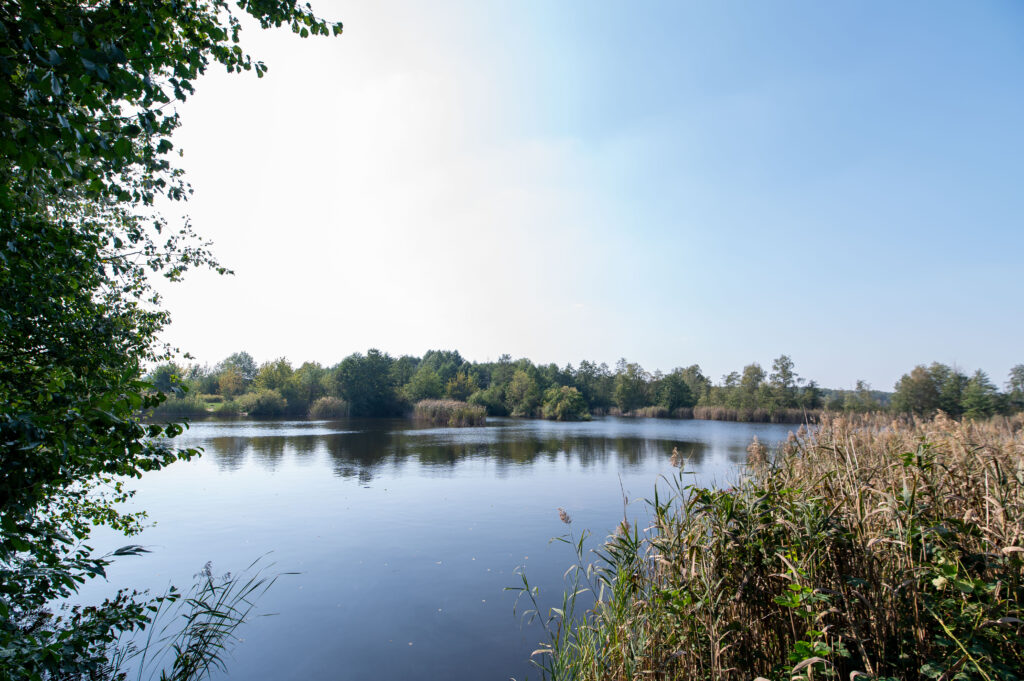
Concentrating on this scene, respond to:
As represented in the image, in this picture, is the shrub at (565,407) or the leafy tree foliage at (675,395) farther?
the leafy tree foliage at (675,395)

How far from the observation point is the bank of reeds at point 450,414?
42406mm

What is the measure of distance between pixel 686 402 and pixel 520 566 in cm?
6637

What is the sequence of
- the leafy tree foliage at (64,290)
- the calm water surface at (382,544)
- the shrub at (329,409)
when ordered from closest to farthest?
1. the leafy tree foliage at (64,290)
2. the calm water surface at (382,544)
3. the shrub at (329,409)

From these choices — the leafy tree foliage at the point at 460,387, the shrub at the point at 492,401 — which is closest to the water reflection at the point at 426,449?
the shrub at the point at 492,401

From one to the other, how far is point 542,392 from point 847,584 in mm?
62716

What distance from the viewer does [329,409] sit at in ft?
164

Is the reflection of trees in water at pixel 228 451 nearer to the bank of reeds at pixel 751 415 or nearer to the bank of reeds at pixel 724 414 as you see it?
the bank of reeds at pixel 724 414

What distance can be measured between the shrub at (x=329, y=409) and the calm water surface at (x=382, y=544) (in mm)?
29871

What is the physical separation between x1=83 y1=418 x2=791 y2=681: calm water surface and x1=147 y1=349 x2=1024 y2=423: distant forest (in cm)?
2520

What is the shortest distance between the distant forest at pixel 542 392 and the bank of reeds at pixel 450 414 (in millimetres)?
6851

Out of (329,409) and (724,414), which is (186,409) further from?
(724,414)

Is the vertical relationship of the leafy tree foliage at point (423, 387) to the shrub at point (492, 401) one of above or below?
above

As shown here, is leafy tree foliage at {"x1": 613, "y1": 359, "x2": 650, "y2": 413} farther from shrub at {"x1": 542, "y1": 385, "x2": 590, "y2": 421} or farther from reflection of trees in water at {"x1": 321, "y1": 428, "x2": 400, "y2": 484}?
reflection of trees in water at {"x1": 321, "y1": 428, "x2": 400, "y2": 484}

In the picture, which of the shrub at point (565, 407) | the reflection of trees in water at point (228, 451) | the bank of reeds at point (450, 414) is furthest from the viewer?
the shrub at point (565, 407)
